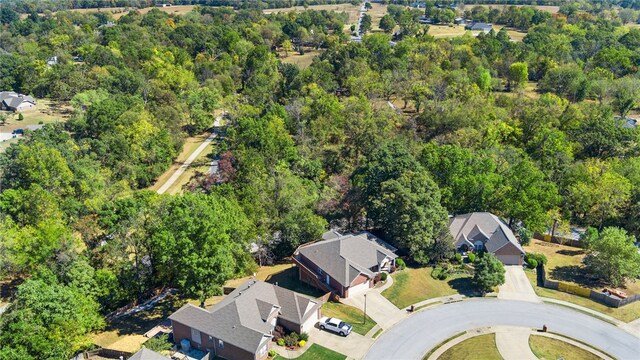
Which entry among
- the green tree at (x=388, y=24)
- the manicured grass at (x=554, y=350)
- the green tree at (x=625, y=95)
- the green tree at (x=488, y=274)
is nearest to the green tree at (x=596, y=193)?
the green tree at (x=488, y=274)

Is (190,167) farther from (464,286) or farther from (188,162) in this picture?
(464,286)

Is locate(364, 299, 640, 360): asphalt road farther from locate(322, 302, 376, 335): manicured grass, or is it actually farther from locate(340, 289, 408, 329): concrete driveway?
locate(322, 302, 376, 335): manicured grass

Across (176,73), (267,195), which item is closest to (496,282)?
(267,195)

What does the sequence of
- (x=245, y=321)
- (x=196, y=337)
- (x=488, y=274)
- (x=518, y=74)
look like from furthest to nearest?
(x=518, y=74), (x=488, y=274), (x=196, y=337), (x=245, y=321)

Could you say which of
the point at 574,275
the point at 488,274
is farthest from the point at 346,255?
the point at 574,275

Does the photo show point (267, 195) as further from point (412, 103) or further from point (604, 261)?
point (412, 103)

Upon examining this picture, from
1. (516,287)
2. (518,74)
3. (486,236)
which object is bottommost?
(516,287)
